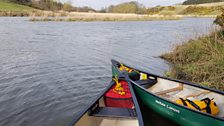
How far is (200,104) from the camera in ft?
17.6

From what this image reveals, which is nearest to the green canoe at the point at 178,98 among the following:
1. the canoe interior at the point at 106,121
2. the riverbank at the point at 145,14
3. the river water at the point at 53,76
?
the canoe interior at the point at 106,121

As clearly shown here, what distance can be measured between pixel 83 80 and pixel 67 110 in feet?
9.05

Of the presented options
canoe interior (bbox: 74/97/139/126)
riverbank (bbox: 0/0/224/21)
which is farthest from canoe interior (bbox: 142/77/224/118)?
riverbank (bbox: 0/0/224/21)

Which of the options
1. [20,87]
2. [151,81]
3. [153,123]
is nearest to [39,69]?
[20,87]

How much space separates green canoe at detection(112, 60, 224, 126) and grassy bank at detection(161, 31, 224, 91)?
1262mm

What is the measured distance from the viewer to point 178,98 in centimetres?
653

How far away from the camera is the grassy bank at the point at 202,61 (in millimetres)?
7605

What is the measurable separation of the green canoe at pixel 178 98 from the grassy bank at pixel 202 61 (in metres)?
1.26

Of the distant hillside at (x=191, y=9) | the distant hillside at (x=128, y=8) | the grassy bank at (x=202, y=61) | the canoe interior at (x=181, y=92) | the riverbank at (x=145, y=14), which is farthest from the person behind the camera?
the distant hillside at (x=128, y=8)

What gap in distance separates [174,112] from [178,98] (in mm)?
1215

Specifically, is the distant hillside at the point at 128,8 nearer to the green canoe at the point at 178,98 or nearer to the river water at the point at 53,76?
the river water at the point at 53,76

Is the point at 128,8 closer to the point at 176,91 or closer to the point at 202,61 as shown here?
the point at 202,61

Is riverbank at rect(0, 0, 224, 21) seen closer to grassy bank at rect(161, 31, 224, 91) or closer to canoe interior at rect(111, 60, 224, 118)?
grassy bank at rect(161, 31, 224, 91)

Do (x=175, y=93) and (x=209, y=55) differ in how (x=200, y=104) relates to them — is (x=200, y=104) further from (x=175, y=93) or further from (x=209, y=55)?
(x=209, y=55)
